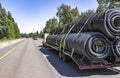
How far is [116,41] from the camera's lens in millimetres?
11430

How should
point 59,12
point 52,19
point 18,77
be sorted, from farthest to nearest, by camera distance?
point 52,19
point 59,12
point 18,77

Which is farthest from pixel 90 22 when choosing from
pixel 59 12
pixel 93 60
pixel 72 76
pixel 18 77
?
pixel 59 12

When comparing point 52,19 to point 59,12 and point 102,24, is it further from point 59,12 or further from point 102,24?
point 102,24

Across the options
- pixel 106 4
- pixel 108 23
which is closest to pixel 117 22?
pixel 108 23

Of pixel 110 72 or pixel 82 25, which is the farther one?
pixel 82 25

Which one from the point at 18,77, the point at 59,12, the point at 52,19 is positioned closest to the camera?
the point at 18,77

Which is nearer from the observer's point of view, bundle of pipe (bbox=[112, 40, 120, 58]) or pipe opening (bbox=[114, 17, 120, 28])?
bundle of pipe (bbox=[112, 40, 120, 58])

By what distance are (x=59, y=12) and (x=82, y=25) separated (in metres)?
91.4

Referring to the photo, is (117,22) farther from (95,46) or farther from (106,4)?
(106,4)

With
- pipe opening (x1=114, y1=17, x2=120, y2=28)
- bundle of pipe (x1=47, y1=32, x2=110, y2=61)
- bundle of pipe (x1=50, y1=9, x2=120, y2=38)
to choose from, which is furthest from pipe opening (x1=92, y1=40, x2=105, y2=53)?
pipe opening (x1=114, y1=17, x2=120, y2=28)

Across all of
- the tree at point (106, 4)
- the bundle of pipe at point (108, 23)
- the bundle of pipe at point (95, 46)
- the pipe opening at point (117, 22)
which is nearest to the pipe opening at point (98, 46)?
the bundle of pipe at point (95, 46)

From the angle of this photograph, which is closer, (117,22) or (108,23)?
(108,23)

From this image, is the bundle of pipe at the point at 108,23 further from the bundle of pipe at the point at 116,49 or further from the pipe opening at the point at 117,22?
the bundle of pipe at the point at 116,49

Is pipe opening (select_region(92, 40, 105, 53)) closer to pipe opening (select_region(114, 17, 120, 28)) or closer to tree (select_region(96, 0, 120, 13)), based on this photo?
pipe opening (select_region(114, 17, 120, 28))
